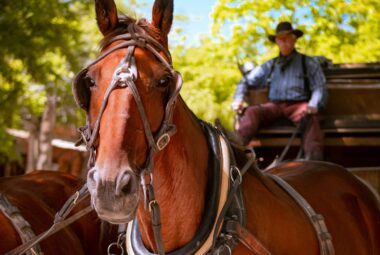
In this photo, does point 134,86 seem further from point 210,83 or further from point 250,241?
point 210,83

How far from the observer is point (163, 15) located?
314 cm

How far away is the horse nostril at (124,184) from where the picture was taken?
2.59 meters

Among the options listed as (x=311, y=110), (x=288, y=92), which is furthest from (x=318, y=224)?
(x=288, y=92)

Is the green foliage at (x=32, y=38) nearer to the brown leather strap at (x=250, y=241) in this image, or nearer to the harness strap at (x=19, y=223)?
the harness strap at (x=19, y=223)

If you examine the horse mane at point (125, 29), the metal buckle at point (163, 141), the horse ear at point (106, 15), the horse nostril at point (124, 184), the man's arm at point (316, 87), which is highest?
the horse ear at point (106, 15)

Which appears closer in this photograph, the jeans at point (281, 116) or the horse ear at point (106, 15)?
the horse ear at point (106, 15)

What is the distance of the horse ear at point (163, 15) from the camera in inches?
122

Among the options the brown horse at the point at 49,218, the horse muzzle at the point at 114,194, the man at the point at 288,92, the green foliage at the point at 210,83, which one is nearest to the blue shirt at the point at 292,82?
the man at the point at 288,92

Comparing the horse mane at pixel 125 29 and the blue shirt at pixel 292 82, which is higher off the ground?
the horse mane at pixel 125 29

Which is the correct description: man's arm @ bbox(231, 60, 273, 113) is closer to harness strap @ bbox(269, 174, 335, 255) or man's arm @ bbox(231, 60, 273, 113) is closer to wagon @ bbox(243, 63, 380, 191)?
wagon @ bbox(243, 63, 380, 191)

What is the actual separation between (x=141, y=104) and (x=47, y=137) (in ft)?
57.1

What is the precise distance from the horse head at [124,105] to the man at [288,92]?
3.00m

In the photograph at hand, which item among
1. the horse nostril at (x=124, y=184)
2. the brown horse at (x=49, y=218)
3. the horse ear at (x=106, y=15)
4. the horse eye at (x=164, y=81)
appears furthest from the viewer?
the brown horse at (x=49, y=218)

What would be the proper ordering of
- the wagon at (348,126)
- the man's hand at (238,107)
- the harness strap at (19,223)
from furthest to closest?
the man's hand at (238,107)
the wagon at (348,126)
the harness strap at (19,223)
